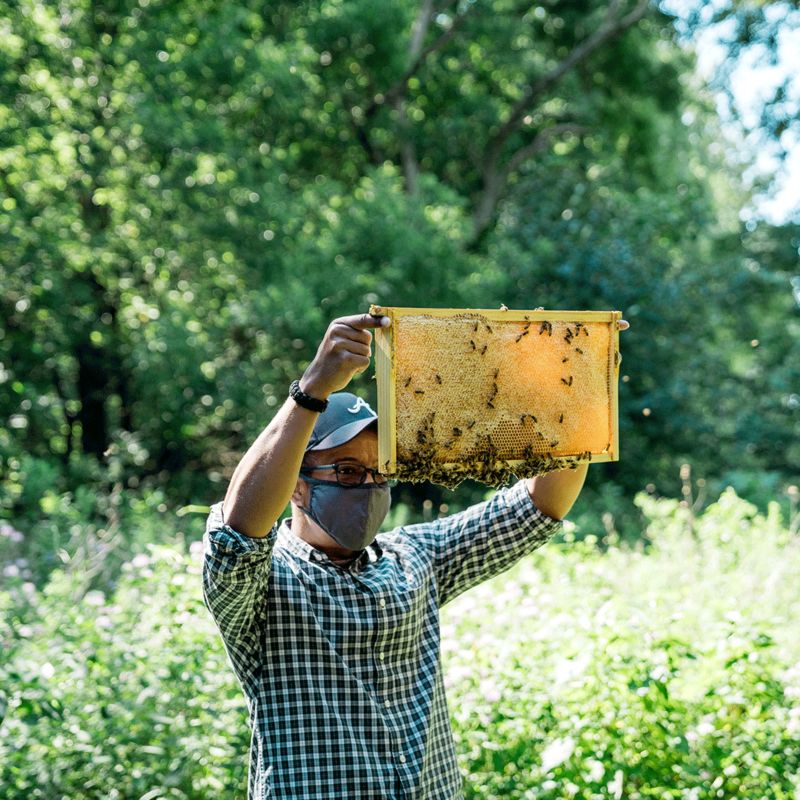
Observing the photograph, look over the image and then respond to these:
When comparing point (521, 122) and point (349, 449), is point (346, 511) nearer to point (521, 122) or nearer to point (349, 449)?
point (349, 449)

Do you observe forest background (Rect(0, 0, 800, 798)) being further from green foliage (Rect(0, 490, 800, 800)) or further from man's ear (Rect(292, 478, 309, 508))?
man's ear (Rect(292, 478, 309, 508))

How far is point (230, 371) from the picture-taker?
1113 cm

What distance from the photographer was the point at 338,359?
2.14 meters

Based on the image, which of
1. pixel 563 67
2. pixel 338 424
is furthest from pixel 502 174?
pixel 338 424

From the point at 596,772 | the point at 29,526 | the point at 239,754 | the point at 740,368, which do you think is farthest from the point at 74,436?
the point at 740,368

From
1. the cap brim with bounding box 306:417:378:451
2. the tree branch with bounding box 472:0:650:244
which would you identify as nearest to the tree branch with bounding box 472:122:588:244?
the tree branch with bounding box 472:0:650:244

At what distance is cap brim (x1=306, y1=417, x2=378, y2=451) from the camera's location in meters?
2.55

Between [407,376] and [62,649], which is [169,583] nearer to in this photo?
[62,649]

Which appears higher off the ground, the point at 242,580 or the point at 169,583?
the point at 242,580

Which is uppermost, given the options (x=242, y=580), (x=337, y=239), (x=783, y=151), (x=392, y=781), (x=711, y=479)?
(x=783, y=151)

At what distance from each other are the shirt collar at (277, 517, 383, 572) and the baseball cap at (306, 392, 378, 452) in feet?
0.83

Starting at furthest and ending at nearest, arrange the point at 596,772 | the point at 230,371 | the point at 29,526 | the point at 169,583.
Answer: the point at 230,371, the point at 29,526, the point at 169,583, the point at 596,772

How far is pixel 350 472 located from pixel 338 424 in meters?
0.14

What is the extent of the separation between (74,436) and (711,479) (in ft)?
30.9
